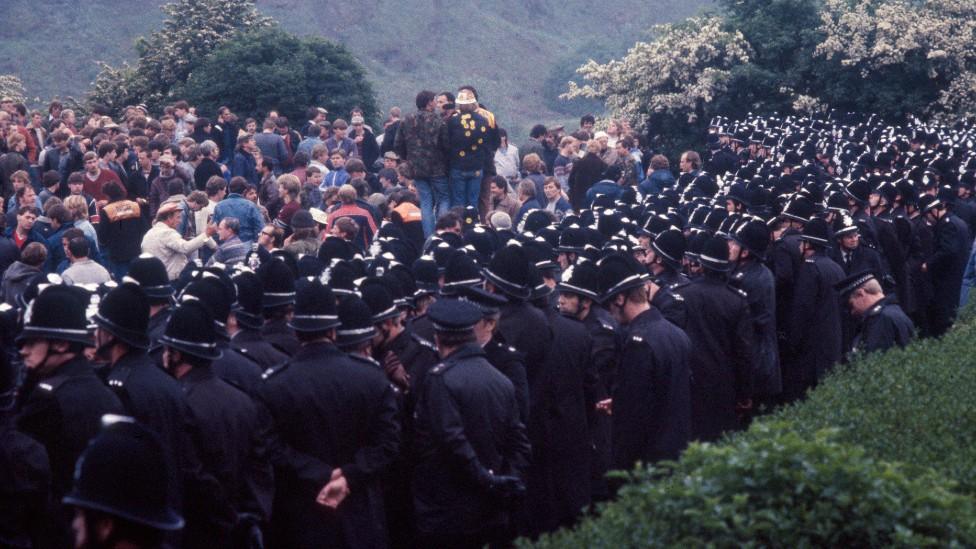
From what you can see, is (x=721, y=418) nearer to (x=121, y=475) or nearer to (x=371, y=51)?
(x=121, y=475)

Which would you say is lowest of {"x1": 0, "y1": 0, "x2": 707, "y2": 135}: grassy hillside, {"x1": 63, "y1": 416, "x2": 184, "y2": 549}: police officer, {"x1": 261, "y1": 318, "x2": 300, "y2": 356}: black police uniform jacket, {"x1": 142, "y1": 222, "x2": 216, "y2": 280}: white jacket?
{"x1": 0, "y1": 0, "x2": 707, "y2": 135}: grassy hillside

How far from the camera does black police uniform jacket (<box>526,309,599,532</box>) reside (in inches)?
351

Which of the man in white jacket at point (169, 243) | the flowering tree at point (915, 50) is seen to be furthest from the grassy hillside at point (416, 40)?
the man in white jacket at point (169, 243)

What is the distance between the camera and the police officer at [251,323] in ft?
27.4

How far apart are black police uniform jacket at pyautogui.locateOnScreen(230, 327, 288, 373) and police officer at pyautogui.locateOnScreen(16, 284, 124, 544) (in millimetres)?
1704

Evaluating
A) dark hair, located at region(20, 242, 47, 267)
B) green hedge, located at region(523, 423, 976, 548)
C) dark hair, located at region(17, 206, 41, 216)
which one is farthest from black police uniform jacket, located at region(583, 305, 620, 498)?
dark hair, located at region(17, 206, 41, 216)

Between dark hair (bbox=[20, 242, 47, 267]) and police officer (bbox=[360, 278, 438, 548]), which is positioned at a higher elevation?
police officer (bbox=[360, 278, 438, 548])

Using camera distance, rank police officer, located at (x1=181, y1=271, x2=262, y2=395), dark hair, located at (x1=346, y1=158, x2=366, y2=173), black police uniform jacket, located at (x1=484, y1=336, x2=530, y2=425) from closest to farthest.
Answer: police officer, located at (x1=181, y1=271, x2=262, y2=395)
black police uniform jacket, located at (x1=484, y1=336, x2=530, y2=425)
dark hair, located at (x1=346, y1=158, x2=366, y2=173)

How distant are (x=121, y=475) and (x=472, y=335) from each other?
358 cm

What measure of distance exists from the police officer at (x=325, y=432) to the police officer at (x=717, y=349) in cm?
372

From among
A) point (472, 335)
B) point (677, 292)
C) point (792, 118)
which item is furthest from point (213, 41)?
point (472, 335)

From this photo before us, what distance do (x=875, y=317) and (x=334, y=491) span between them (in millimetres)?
5537

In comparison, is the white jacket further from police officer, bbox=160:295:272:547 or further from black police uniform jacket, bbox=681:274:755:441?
police officer, bbox=160:295:272:547

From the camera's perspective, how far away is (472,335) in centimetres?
770
